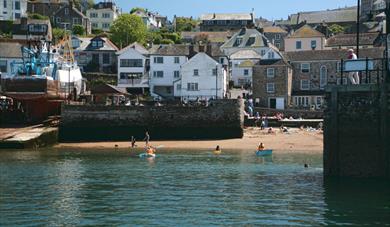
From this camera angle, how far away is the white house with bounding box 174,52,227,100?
3142 inches

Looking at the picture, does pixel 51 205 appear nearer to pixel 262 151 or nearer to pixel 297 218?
pixel 297 218

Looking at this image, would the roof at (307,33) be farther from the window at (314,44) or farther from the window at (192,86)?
the window at (192,86)

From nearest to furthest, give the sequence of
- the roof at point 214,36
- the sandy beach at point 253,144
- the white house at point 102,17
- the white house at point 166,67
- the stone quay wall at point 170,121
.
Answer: the sandy beach at point 253,144 → the stone quay wall at point 170,121 → the white house at point 166,67 → the roof at point 214,36 → the white house at point 102,17

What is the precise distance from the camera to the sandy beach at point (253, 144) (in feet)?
169

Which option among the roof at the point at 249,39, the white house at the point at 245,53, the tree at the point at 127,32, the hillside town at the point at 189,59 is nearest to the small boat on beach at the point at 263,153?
the hillside town at the point at 189,59

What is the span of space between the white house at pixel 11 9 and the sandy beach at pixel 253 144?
77.0 meters

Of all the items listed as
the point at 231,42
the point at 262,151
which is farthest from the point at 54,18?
the point at 262,151

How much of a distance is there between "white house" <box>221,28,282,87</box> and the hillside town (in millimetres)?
139

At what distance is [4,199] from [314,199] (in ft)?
39.1

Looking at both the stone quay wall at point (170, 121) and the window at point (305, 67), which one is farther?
the window at point (305, 67)

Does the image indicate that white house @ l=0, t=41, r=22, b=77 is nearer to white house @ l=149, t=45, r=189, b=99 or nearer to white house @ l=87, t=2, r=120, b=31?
white house @ l=149, t=45, r=189, b=99

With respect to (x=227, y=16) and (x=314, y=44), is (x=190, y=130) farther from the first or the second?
(x=227, y=16)

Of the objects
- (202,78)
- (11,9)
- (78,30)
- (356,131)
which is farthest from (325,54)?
(11,9)

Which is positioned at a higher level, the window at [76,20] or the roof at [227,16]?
the roof at [227,16]
